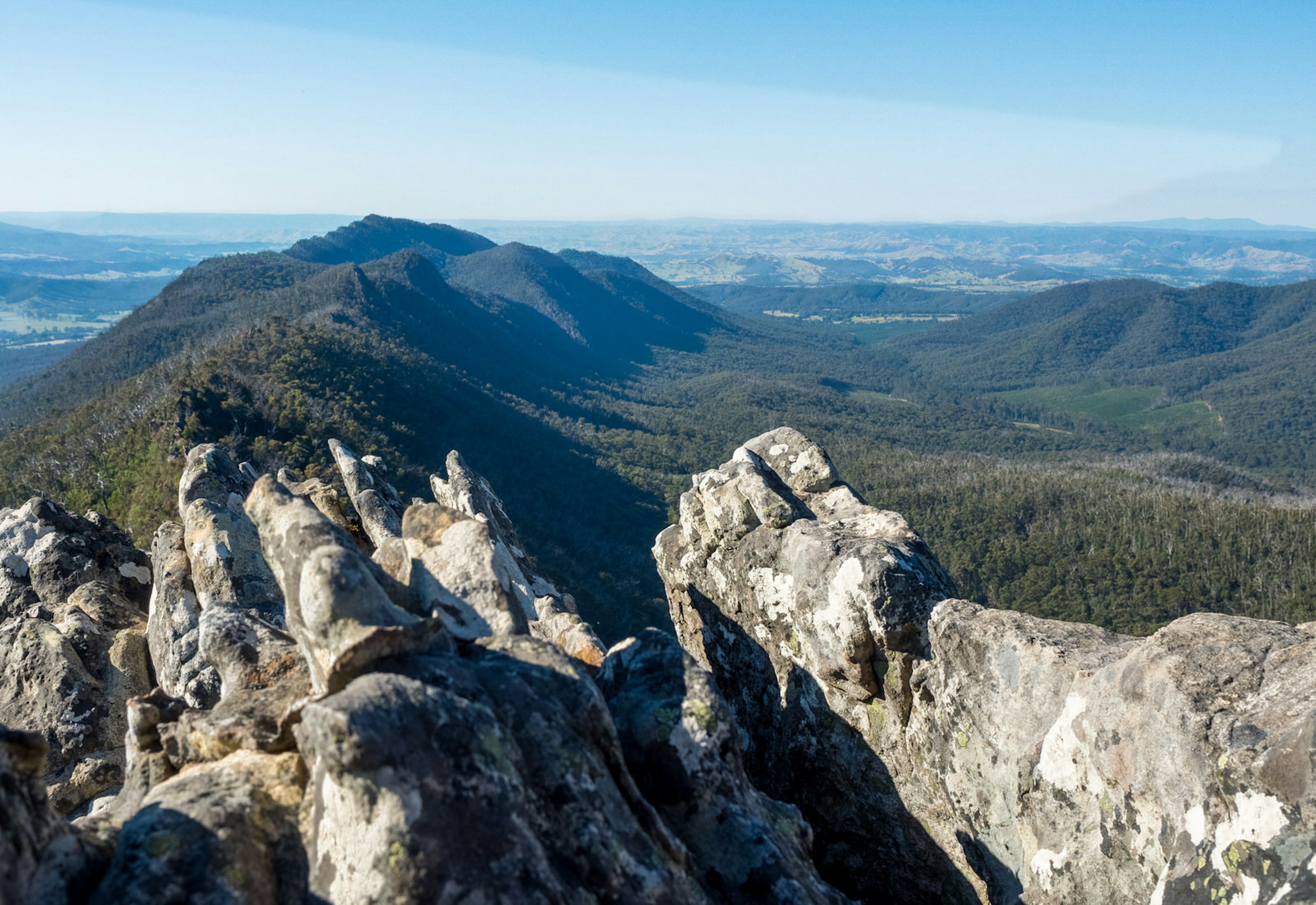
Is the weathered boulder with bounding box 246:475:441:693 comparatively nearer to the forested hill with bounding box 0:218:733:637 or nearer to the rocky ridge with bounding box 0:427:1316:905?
the rocky ridge with bounding box 0:427:1316:905

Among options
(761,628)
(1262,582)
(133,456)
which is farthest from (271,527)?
(1262,582)

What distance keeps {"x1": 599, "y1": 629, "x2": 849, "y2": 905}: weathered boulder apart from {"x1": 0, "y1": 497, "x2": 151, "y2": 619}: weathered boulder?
62.5 feet

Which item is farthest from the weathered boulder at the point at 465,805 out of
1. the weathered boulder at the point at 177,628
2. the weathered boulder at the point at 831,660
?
the weathered boulder at the point at 177,628

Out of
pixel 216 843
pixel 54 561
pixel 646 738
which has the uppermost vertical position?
pixel 216 843

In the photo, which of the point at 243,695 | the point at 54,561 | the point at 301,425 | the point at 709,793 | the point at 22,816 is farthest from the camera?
the point at 301,425

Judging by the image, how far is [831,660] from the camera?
543 inches

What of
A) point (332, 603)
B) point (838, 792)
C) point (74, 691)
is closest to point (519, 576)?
point (332, 603)

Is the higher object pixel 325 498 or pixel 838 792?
pixel 325 498

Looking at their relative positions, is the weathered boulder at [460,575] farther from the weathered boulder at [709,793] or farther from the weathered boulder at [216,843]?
the weathered boulder at [216,843]

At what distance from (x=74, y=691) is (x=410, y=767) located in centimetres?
1444

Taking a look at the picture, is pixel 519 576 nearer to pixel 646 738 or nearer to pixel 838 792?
pixel 646 738

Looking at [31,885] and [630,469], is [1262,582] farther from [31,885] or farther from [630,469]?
[31,885]

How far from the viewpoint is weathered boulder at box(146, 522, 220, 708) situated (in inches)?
550

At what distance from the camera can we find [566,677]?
27.8ft
